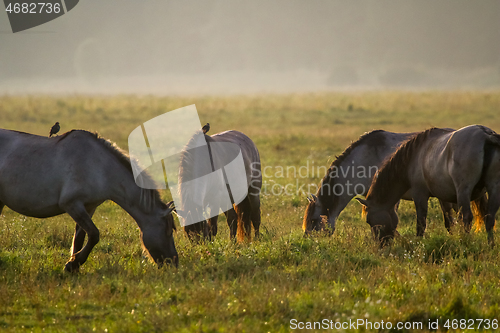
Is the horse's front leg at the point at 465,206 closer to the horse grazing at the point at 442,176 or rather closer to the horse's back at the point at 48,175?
the horse grazing at the point at 442,176

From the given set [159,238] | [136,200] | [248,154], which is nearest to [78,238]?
[136,200]

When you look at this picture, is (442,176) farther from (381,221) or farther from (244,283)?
(244,283)

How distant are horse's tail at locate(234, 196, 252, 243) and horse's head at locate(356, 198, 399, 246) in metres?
1.99

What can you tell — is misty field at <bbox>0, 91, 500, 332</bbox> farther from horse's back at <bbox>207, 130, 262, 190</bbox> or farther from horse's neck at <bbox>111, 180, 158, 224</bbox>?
horse's back at <bbox>207, 130, 262, 190</bbox>

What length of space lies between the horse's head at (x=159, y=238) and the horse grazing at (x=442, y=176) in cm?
320

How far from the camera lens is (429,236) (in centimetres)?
710

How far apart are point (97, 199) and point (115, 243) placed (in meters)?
1.72

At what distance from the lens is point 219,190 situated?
779 centimetres

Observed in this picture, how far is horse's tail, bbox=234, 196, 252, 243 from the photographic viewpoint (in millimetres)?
8180

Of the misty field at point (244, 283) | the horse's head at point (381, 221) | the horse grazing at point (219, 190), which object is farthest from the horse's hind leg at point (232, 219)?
the horse's head at point (381, 221)

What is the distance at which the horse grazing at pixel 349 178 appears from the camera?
8.97 meters

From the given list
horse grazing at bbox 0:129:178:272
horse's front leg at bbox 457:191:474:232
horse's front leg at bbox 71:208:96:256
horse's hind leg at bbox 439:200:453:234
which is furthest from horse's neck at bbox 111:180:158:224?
horse's hind leg at bbox 439:200:453:234

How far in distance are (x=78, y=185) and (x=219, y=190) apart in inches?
97.4

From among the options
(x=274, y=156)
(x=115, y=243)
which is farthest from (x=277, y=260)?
(x=274, y=156)
